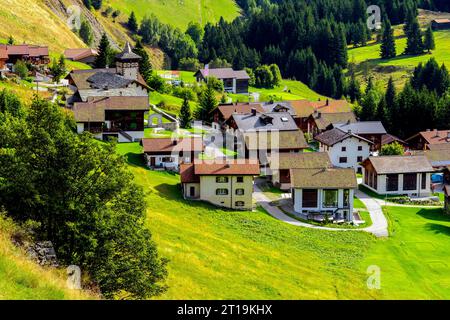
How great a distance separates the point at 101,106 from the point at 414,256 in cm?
4280

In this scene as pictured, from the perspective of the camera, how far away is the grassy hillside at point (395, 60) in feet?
554

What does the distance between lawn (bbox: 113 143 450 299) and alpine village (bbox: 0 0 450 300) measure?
0.20 metres

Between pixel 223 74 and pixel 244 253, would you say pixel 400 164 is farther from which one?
pixel 223 74

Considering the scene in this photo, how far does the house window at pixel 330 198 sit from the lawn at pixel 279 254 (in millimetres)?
6000

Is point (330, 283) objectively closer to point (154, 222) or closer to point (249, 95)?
point (154, 222)

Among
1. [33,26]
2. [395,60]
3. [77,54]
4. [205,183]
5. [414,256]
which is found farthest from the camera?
[395,60]

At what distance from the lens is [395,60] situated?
585 feet

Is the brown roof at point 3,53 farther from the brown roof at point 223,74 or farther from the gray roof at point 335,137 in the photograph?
the brown roof at point 223,74

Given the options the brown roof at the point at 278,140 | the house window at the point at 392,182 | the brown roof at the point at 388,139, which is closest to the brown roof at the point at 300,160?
the brown roof at the point at 278,140

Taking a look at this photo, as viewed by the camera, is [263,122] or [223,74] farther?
[223,74]

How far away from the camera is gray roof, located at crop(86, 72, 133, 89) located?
9200cm

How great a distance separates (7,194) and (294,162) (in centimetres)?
4903

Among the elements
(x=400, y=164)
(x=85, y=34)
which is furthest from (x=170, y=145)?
(x=85, y=34)

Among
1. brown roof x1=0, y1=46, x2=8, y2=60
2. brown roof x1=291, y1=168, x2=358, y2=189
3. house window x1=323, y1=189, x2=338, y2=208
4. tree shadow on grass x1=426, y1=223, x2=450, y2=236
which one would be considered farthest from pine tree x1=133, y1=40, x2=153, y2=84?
tree shadow on grass x1=426, y1=223, x2=450, y2=236
